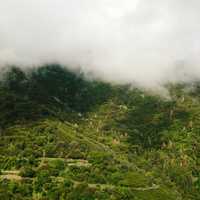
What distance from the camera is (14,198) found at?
195625 mm

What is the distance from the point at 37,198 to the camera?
200 m

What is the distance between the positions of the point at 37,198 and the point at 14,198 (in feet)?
27.9
